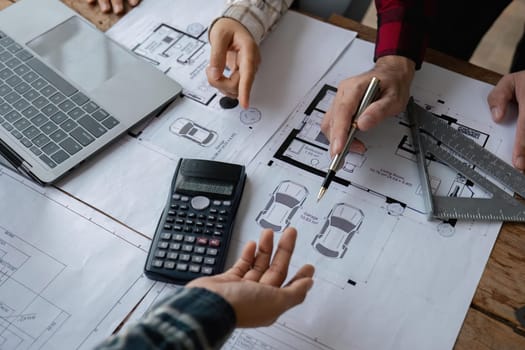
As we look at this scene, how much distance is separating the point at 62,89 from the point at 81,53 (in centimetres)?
8

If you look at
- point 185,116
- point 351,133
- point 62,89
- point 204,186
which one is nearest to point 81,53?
point 62,89

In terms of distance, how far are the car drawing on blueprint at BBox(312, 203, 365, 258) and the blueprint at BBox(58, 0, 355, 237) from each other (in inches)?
5.3

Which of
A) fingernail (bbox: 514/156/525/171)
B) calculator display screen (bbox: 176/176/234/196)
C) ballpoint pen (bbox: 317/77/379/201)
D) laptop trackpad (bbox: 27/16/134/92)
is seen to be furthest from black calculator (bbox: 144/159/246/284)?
fingernail (bbox: 514/156/525/171)

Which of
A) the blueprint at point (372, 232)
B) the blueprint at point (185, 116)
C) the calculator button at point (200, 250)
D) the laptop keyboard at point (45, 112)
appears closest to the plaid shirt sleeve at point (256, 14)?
the blueprint at point (185, 116)

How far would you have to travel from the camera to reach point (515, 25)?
1634mm

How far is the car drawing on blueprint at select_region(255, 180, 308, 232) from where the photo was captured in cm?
56

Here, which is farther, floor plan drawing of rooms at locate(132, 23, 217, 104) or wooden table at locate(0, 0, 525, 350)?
floor plan drawing of rooms at locate(132, 23, 217, 104)

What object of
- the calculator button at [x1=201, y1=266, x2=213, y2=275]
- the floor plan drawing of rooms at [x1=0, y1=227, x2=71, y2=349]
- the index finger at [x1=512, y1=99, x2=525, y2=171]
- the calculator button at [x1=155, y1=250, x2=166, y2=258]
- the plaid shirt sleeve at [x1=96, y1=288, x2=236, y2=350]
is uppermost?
the index finger at [x1=512, y1=99, x2=525, y2=171]

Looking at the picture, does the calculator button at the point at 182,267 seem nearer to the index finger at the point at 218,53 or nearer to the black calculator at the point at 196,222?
the black calculator at the point at 196,222

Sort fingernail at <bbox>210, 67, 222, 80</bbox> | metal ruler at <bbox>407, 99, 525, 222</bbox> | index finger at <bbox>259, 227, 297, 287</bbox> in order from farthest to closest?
fingernail at <bbox>210, 67, 222, 80</bbox> → metal ruler at <bbox>407, 99, 525, 222</bbox> → index finger at <bbox>259, 227, 297, 287</bbox>

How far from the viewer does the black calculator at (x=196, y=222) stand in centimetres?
51

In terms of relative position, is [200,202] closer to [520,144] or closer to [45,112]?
[45,112]

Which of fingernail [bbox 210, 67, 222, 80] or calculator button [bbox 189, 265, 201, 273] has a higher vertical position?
fingernail [bbox 210, 67, 222, 80]

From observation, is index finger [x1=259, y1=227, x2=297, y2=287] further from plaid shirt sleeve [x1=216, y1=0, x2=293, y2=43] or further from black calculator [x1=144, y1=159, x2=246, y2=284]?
plaid shirt sleeve [x1=216, y1=0, x2=293, y2=43]
